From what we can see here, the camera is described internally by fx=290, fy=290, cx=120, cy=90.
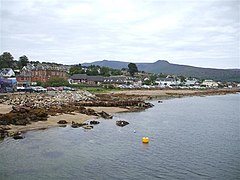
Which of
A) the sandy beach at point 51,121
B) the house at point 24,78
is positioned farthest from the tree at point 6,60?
the sandy beach at point 51,121

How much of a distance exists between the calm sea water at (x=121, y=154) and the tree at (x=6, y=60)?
85.8 meters

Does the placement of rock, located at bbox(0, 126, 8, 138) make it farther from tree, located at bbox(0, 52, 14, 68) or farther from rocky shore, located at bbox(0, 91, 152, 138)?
tree, located at bbox(0, 52, 14, 68)

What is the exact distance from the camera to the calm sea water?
673 inches

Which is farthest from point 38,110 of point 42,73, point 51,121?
point 42,73

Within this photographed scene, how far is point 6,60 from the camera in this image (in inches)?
4392

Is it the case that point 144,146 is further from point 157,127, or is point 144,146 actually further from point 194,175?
point 157,127

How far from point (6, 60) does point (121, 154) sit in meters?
102

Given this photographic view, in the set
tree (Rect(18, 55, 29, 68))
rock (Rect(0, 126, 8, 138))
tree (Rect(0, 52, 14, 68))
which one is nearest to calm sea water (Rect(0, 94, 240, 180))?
rock (Rect(0, 126, 8, 138))

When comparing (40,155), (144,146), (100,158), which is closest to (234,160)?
(144,146)

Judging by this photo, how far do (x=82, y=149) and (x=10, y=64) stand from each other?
98.9 metres

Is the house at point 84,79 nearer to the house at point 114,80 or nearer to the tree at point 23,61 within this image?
the house at point 114,80

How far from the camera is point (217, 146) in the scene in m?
23.8

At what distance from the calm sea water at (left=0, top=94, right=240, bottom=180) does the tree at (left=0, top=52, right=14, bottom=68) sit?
281 ft

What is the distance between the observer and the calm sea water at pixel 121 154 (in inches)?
673
